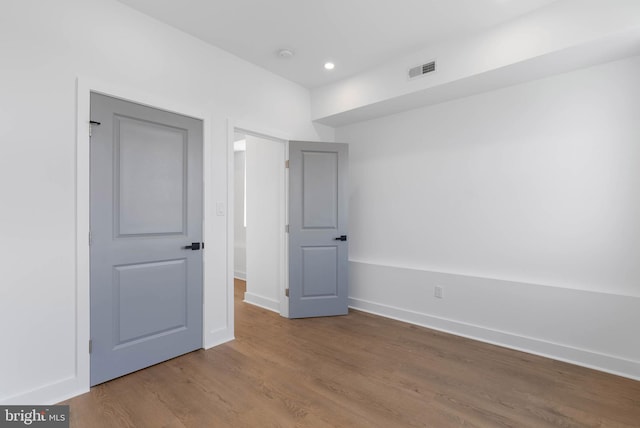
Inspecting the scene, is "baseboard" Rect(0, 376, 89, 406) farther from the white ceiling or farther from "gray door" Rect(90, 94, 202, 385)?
the white ceiling

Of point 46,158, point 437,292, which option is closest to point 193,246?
point 46,158

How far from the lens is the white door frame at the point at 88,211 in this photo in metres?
2.12

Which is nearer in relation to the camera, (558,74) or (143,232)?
(143,232)

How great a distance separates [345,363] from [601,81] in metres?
3.17

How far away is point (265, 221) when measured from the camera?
4.15 metres

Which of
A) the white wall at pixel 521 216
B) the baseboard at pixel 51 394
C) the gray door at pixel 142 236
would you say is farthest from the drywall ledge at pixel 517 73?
the baseboard at pixel 51 394

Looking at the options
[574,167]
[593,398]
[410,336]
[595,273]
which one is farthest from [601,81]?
[410,336]

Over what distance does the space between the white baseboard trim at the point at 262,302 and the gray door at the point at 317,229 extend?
14.5 inches

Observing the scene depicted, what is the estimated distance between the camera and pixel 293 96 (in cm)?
378

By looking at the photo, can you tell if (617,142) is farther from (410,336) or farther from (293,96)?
(293,96)

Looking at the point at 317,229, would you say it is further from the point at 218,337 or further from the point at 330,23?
the point at 330,23

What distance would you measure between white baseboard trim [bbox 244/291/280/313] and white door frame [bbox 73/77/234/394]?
1053mm

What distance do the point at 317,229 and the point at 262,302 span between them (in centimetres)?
131

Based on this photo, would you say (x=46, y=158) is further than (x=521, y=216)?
No
